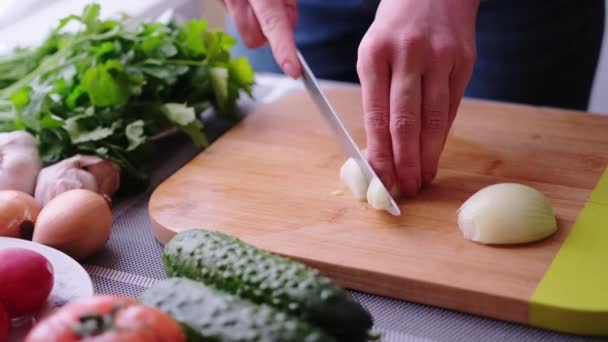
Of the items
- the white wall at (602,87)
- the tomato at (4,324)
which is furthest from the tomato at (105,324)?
the white wall at (602,87)

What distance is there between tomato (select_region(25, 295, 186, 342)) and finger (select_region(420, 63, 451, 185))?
609 millimetres

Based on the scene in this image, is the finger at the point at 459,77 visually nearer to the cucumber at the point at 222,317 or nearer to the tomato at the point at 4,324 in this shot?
the cucumber at the point at 222,317

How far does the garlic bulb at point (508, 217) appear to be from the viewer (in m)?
1.01

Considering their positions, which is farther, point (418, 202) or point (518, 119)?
point (518, 119)

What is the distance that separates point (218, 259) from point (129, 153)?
513mm

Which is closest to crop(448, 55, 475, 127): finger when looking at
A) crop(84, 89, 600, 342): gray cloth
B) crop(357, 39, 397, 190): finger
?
crop(357, 39, 397, 190): finger

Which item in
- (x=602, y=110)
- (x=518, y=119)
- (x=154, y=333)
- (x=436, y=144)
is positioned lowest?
(x=602, y=110)

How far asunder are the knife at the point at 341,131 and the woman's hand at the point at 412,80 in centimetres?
2

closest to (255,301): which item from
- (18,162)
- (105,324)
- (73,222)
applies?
(105,324)

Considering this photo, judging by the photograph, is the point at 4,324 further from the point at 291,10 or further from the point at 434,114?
the point at 291,10

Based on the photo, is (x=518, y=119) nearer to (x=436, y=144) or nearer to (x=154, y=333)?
(x=436, y=144)

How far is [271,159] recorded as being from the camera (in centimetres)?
135

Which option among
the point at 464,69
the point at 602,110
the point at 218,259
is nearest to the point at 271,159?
the point at 464,69

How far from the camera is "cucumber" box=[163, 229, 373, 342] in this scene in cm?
76
